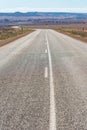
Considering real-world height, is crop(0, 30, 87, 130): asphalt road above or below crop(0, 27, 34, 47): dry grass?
above

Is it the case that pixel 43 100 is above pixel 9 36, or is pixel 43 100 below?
above

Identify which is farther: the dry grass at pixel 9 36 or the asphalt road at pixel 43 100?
the dry grass at pixel 9 36

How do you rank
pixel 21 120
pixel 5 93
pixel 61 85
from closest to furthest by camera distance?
pixel 21 120
pixel 5 93
pixel 61 85

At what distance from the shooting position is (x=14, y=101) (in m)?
7.40

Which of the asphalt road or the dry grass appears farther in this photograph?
the dry grass

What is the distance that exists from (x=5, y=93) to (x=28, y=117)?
8.15 feet

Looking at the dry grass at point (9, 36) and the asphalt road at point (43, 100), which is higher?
the asphalt road at point (43, 100)

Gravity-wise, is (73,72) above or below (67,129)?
below

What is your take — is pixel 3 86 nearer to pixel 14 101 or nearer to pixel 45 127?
pixel 14 101

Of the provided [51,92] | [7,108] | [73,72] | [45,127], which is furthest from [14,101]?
[73,72]

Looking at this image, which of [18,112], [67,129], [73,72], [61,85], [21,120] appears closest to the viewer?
[67,129]

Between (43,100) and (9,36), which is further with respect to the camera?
(9,36)

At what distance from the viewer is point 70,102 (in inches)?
284

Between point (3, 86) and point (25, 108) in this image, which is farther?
point (3, 86)
